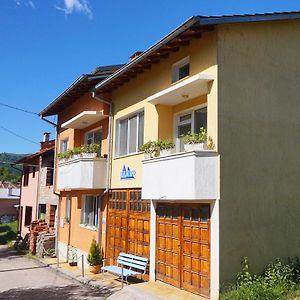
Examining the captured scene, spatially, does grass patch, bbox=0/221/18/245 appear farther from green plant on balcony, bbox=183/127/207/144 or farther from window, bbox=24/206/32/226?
green plant on balcony, bbox=183/127/207/144

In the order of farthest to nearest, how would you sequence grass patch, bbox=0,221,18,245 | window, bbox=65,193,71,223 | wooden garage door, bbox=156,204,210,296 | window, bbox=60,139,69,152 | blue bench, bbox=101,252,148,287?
1. grass patch, bbox=0,221,18,245
2. window, bbox=60,139,69,152
3. window, bbox=65,193,71,223
4. blue bench, bbox=101,252,148,287
5. wooden garage door, bbox=156,204,210,296

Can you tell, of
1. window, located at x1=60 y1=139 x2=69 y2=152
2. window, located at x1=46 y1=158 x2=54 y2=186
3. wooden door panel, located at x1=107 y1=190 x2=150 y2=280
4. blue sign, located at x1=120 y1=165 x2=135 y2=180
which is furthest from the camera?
window, located at x1=46 y1=158 x2=54 y2=186

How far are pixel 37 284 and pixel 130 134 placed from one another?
6.15 meters

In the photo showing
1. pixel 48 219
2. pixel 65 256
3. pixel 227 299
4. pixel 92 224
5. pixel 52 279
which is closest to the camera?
pixel 227 299

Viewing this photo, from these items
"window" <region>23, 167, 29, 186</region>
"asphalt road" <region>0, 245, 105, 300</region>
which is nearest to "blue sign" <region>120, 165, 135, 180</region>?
"asphalt road" <region>0, 245, 105, 300</region>

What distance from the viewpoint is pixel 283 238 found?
10609 mm

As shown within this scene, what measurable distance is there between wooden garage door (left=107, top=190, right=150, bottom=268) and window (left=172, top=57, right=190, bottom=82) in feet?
13.6

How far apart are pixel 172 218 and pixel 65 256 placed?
364 inches

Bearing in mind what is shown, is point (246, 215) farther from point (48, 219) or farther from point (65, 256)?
point (48, 219)

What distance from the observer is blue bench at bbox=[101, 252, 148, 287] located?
1257cm

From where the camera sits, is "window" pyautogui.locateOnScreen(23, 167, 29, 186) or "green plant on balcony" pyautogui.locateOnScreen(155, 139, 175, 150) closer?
"green plant on balcony" pyautogui.locateOnScreen(155, 139, 175, 150)

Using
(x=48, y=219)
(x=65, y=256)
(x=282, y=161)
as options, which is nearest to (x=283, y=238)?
(x=282, y=161)

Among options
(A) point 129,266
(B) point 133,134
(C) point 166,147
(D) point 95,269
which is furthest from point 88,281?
(C) point 166,147

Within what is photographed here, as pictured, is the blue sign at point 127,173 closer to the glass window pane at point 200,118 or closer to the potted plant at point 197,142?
the glass window pane at point 200,118
